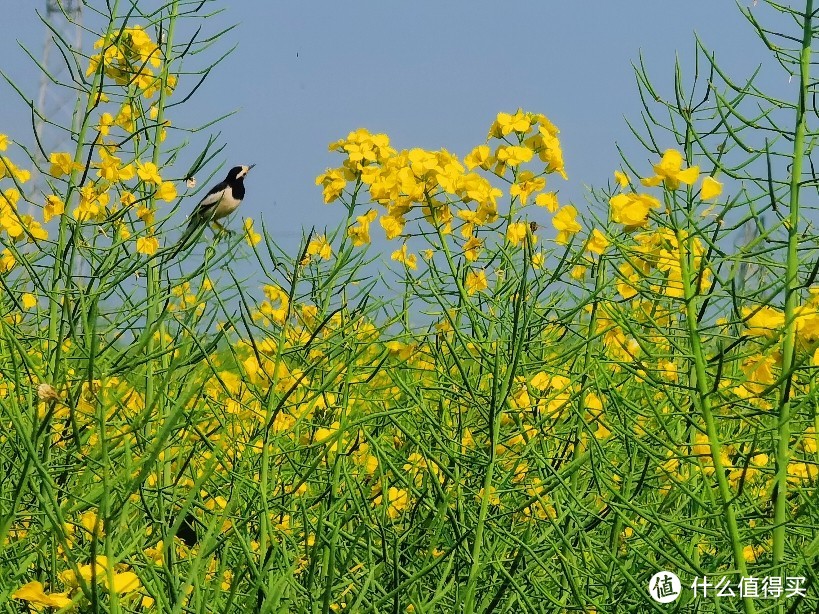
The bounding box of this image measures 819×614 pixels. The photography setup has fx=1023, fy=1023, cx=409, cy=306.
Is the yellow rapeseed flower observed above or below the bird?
below

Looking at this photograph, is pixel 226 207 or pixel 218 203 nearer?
pixel 218 203

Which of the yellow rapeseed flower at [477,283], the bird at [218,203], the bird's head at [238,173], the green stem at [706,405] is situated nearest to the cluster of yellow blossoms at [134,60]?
the bird at [218,203]

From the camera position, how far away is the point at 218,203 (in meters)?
2.92

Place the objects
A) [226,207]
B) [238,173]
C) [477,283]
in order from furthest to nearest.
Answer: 1. [238,173]
2. [226,207]
3. [477,283]

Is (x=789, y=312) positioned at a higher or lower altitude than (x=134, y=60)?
lower

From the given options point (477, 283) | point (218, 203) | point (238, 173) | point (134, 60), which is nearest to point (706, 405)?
point (477, 283)

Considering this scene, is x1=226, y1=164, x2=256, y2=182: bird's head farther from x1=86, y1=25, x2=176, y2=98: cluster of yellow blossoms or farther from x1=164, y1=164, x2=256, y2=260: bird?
x1=86, y1=25, x2=176, y2=98: cluster of yellow blossoms

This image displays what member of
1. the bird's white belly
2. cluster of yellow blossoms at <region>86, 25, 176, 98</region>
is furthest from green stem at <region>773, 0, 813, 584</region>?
the bird's white belly

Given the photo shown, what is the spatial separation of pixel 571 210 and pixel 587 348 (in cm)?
39

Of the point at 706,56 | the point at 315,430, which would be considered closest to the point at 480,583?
the point at 315,430

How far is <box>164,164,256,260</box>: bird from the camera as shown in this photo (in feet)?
6.99

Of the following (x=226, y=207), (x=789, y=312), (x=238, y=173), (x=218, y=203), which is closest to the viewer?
(x=789, y=312)

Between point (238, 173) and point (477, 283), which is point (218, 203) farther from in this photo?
point (238, 173)

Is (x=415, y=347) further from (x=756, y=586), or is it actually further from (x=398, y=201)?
(x=756, y=586)
